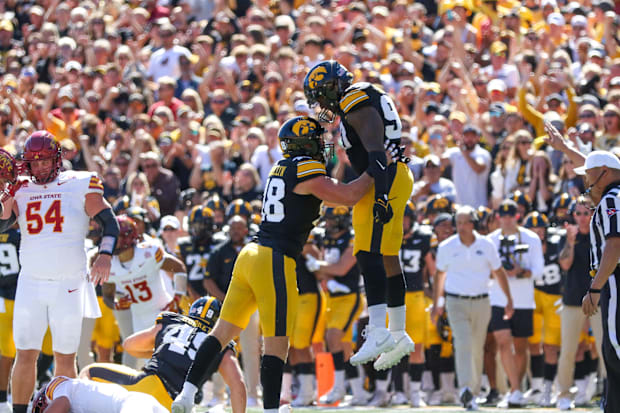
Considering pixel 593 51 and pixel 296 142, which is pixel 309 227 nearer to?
pixel 296 142

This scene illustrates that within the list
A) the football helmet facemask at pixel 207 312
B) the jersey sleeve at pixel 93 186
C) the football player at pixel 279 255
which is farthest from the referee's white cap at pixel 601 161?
the jersey sleeve at pixel 93 186

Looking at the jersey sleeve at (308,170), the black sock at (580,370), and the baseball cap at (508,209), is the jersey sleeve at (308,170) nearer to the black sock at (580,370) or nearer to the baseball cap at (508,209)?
the baseball cap at (508,209)

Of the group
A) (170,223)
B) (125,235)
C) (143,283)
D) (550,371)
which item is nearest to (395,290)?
(143,283)

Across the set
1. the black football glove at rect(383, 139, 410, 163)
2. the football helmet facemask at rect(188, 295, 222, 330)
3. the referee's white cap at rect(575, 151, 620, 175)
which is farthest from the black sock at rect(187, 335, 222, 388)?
the referee's white cap at rect(575, 151, 620, 175)

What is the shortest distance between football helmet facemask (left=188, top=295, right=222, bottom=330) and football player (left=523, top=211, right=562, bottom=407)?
4.53 metres

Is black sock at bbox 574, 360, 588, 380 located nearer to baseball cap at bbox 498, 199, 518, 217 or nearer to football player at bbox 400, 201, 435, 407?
football player at bbox 400, 201, 435, 407

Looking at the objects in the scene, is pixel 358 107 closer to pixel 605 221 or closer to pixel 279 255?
pixel 279 255

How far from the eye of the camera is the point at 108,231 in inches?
334

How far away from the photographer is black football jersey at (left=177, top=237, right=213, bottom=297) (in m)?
11.9

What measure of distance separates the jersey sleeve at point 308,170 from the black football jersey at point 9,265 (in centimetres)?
413

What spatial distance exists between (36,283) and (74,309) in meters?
0.35

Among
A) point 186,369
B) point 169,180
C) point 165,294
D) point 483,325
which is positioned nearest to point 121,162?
point 169,180

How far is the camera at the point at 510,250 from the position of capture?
37.8 feet

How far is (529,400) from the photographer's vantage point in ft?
37.9
